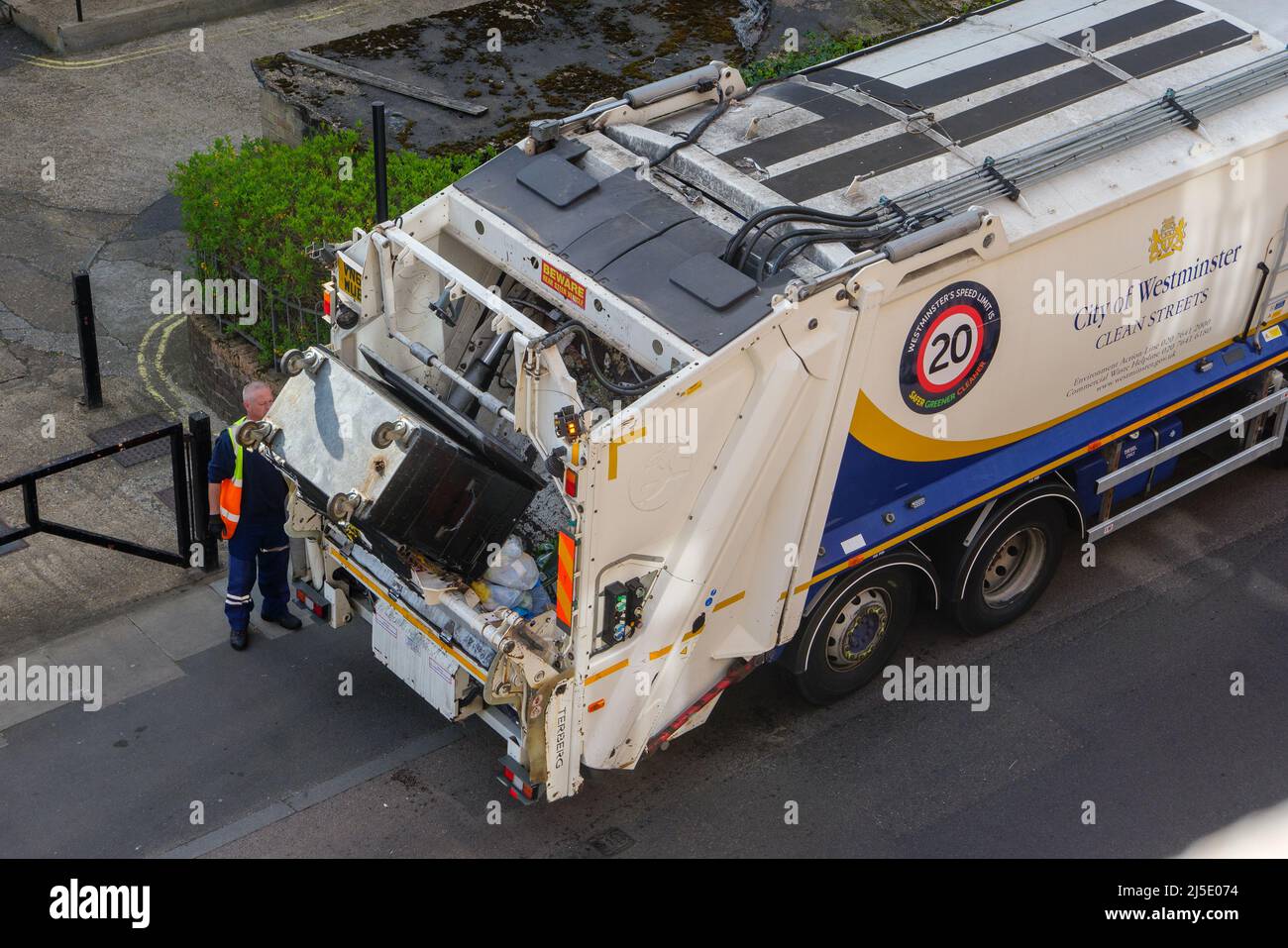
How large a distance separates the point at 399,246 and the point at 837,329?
217 centimetres

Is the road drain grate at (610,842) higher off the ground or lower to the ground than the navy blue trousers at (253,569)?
lower

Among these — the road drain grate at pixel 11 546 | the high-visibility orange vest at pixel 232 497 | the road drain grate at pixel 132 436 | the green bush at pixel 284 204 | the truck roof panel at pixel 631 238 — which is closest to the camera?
the truck roof panel at pixel 631 238

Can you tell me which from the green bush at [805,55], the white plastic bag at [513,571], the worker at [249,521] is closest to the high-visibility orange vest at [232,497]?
the worker at [249,521]

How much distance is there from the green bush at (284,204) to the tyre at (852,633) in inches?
160

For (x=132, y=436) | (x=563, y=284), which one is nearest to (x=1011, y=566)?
(x=563, y=284)

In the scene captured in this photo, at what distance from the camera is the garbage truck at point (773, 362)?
22.6 ft

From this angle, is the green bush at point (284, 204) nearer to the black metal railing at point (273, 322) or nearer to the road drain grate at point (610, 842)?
the black metal railing at point (273, 322)

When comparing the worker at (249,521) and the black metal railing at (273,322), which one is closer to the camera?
the worker at (249,521)

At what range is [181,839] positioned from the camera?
24.6 feet

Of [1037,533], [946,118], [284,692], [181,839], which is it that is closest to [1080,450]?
[1037,533]

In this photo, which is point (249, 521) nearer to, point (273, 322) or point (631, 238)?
point (273, 322)

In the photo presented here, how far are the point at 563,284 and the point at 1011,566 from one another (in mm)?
3256

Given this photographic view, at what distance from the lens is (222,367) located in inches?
419

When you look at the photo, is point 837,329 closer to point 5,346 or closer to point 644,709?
point 644,709
